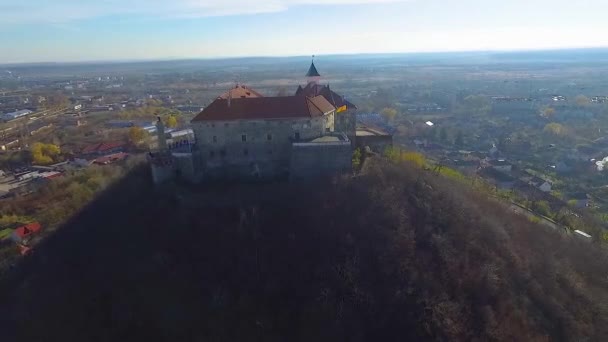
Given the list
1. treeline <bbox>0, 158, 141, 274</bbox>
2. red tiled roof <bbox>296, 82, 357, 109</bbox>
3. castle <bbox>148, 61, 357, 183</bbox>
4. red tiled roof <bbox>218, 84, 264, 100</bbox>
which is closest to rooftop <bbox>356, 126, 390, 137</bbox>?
red tiled roof <bbox>296, 82, 357, 109</bbox>

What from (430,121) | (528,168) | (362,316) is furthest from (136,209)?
(430,121)

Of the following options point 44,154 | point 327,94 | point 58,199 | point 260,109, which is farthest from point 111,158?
point 260,109

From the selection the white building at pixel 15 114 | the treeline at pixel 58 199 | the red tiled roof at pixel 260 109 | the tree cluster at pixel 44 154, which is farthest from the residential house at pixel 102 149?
the white building at pixel 15 114

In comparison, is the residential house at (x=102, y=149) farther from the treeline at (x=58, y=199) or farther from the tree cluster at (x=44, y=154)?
the treeline at (x=58, y=199)

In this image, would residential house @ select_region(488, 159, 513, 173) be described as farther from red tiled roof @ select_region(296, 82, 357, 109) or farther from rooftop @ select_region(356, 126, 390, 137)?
red tiled roof @ select_region(296, 82, 357, 109)

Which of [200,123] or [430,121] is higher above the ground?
[200,123]

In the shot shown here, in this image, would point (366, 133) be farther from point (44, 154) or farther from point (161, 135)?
point (44, 154)

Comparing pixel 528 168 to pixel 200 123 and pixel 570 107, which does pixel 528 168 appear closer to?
pixel 200 123
